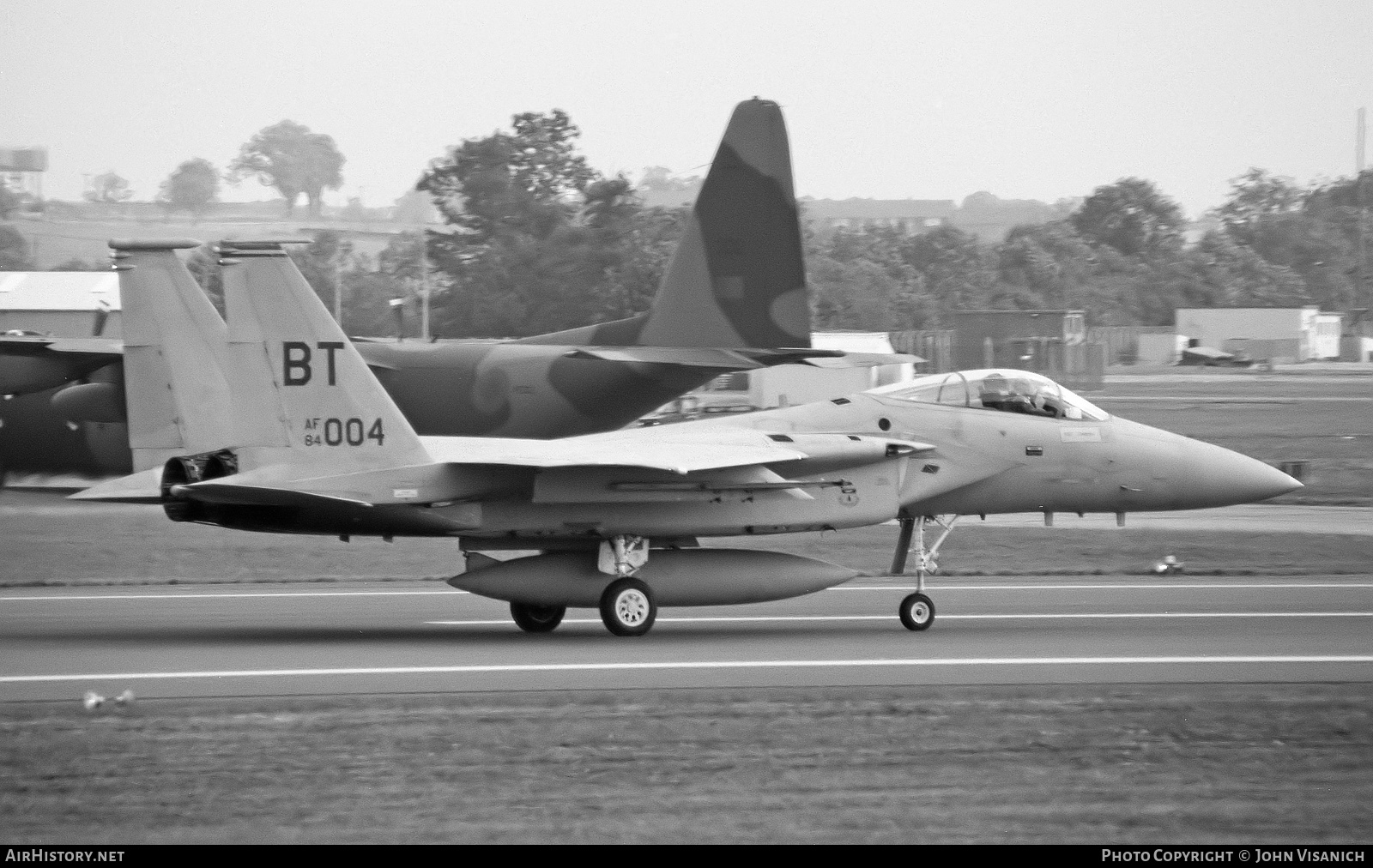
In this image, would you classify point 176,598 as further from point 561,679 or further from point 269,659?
point 561,679

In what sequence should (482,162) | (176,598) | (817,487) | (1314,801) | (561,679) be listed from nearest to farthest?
1. (1314,801)
2. (561,679)
3. (817,487)
4. (176,598)
5. (482,162)

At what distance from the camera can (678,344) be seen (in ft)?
58.4

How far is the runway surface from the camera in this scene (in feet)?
37.3

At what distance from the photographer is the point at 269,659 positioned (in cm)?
1235

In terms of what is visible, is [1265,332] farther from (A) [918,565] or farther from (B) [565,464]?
(B) [565,464]

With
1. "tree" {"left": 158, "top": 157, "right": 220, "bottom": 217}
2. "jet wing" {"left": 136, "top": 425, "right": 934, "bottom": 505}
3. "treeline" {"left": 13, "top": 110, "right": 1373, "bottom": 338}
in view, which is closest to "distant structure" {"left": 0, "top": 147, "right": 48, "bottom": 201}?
"treeline" {"left": 13, "top": 110, "right": 1373, "bottom": 338}

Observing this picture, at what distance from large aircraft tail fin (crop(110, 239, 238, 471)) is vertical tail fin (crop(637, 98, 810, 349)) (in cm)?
531

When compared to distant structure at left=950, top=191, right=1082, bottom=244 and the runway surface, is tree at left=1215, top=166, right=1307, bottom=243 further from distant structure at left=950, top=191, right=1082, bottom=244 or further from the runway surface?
the runway surface

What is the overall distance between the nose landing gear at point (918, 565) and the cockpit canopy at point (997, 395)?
1.22 metres

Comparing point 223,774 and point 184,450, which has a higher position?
point 184,450

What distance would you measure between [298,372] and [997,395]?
273 inches

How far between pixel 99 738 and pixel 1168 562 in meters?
14.3

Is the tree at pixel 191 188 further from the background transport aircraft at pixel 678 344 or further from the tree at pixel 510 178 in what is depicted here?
the background transport aircraft at pixel 678 344

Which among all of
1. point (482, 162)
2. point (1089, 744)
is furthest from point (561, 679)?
point (482, 162)
